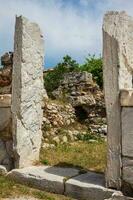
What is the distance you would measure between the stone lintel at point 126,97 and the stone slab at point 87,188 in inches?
53.6

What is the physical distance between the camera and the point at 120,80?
5.79 m

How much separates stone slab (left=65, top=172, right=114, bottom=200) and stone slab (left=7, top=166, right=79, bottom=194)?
174 mm

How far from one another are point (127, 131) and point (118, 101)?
0.49 meters

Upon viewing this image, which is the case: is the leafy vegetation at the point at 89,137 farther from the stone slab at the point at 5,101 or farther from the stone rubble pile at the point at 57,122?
the stone slab at the point at 5,101

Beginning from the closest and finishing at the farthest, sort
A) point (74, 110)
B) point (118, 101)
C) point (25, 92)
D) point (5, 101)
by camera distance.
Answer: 1. point (118, 101)
2. point (25, 92)
3. point (5, 101)
4. point (74, 110)

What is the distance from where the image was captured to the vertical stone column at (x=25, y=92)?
278 inches

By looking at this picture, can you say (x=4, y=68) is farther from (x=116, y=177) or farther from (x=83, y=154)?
(x=116, y=177)

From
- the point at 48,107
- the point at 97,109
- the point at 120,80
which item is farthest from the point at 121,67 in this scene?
the point at 97,109

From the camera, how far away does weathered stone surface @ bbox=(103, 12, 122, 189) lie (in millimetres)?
5777

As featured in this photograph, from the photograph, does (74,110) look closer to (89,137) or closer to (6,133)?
(89,137)

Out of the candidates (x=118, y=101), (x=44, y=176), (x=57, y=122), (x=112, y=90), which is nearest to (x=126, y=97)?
(x=118, y=101)

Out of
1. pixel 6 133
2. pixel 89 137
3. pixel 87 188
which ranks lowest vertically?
pixel 87 188

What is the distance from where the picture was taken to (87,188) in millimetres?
5848

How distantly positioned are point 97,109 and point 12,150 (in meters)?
5.53
